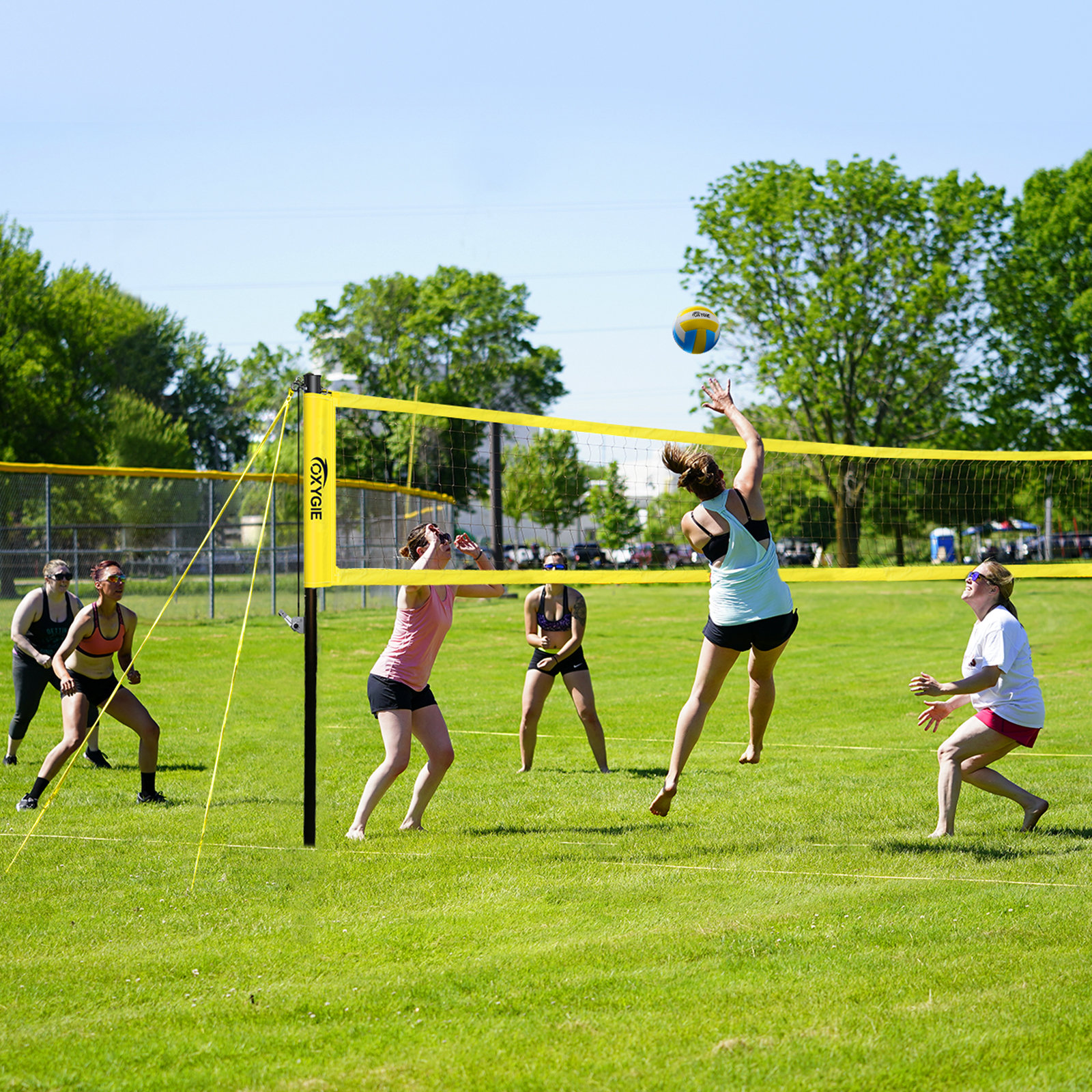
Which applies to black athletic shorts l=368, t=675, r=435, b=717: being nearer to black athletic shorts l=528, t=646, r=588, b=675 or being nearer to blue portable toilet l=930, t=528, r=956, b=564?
black athletic shorts l=528, t=646, r=588, b=675

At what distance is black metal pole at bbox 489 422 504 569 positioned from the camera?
1030cm

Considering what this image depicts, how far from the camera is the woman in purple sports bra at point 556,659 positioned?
965 centimetres

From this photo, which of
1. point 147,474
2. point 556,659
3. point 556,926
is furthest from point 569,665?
point 147,474

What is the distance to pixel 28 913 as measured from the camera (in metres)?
5.82

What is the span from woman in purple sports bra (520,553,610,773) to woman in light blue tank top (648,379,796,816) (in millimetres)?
2863

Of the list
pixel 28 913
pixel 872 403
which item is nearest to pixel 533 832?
pixel 28 913

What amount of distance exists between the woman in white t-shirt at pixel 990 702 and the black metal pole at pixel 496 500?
3.90 m

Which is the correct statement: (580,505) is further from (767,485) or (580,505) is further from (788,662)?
(767,485)

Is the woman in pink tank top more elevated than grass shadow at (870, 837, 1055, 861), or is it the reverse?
the woman in pink tank top

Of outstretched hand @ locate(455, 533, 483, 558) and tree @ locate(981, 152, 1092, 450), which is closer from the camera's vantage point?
outstretched hand @ locate(455, 533, 483, 558)

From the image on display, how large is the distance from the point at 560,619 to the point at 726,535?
3.46 meters

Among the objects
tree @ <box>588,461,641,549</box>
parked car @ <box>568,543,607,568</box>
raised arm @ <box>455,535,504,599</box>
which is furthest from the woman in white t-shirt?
parked car @ <box>568,543,607,568</box>

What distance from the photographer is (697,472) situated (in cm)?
655

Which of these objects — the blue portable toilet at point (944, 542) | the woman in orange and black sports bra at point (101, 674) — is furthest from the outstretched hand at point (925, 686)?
the blue portable toilet at point (944, 542)
